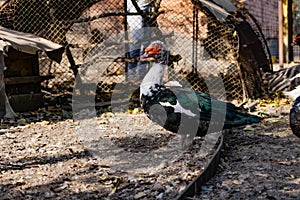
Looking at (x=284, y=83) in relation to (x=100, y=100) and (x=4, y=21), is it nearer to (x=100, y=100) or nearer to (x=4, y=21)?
(x=100, y=100)

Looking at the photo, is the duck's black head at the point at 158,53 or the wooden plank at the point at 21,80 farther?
the wooden plank at the point at 21,80

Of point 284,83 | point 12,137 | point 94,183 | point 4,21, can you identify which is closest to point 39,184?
point 94,183

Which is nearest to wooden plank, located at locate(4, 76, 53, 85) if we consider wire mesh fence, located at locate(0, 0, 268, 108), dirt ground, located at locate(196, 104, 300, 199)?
wire mesh fence, located at locate(0, 0, 268, 108)

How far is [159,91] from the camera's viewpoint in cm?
449

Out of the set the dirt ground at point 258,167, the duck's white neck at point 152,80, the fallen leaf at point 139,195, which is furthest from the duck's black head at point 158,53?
the fallen leaf at point 139,195

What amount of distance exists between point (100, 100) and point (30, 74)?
133 centimetres

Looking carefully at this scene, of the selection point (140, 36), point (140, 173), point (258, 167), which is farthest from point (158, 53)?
point (140, 36)

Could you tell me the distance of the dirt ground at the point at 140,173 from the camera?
3543 mm

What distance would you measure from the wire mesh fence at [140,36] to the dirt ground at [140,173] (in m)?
2.11

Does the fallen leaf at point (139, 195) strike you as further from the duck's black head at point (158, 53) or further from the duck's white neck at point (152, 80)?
the duck's black head at point (158, 53)

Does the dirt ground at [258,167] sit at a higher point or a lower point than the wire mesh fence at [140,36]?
lower

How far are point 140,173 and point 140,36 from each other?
4.41 m

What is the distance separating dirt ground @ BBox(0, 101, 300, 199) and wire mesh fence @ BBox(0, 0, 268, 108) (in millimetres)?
2108

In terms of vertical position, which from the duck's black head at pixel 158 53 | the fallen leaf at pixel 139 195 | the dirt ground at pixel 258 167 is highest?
the duck's black head at pixel 158 53
